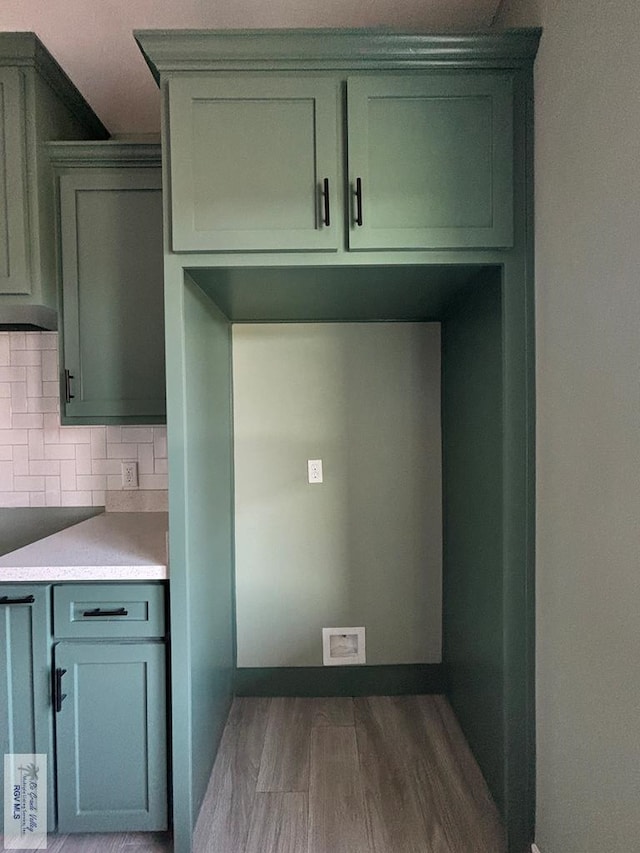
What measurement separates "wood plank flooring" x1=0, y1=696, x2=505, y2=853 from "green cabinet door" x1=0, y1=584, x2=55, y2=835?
37 centimetres

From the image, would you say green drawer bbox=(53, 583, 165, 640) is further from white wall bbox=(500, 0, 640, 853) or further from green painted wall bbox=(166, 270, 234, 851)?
white wall bbox=(500, 0, 640, 853)

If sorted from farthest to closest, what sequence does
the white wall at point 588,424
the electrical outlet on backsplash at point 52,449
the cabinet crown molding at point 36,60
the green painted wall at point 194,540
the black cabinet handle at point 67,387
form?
the electrical outlet on backsplash at point 52,449 < the black cabinet handle at point 67,387 < the cabinet crown molding at point 36,60 < the green painted wall at point 194,540 < the white wall at point 588,424

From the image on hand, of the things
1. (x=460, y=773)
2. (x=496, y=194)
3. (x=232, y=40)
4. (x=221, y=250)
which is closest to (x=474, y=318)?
(x=496, y=194)

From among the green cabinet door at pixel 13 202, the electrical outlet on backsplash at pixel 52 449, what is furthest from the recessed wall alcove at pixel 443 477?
the green cabinet door at pixel 13 202

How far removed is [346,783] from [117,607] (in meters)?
1.07

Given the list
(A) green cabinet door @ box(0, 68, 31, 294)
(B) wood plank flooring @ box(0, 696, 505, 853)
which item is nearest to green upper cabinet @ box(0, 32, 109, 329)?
(A) green cabinet door @ box(0, 68, 31, 294)

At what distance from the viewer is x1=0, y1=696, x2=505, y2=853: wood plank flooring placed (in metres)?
1.62

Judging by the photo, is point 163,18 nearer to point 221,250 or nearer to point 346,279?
point 221,250

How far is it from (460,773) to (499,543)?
3.15 feet

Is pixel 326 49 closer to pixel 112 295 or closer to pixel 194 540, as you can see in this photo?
pixel 112 295

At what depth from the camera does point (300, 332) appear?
2367 millimetres

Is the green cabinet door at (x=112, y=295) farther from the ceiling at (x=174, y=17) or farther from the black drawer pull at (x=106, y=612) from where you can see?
the black drawer pull at (x=106, y=612)

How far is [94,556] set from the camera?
1647mm

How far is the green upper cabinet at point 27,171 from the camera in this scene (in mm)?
1718
